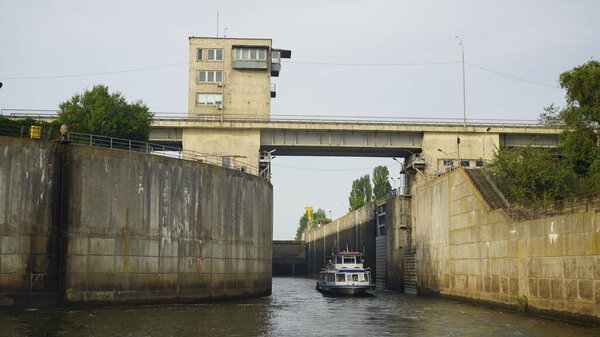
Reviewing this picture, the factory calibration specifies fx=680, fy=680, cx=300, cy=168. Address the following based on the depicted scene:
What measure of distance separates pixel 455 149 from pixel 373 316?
34168mm

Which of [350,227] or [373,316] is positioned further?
[350,227]

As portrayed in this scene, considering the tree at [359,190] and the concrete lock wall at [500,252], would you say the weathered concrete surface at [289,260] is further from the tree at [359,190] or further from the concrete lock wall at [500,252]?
the concrete lock wall at [500,252]

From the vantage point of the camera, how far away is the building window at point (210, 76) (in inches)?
3073

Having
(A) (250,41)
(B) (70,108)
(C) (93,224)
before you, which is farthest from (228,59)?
(C) (93,224)

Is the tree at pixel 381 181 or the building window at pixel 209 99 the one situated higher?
the building window at pixel 209 99

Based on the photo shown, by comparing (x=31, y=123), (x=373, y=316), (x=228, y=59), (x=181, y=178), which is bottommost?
(x=373, y=316)

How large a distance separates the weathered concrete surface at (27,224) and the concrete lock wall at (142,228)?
81 mm

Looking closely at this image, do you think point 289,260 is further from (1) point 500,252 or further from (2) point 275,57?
(1) point 500,252

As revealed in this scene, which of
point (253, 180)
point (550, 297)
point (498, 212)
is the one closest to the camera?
point (550, 297)

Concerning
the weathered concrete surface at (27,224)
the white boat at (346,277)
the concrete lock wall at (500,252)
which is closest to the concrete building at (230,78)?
the white boat at (346,277)

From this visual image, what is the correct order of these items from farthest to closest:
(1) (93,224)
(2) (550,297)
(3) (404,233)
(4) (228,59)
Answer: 1. (4) (228,59)
2. (3) (404,233)
3. (1) (93,224)
4. (2) (550,297)

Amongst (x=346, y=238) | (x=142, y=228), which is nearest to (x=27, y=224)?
(x=142, y=228)

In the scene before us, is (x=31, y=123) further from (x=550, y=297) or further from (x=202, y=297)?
(x=550, y=297)

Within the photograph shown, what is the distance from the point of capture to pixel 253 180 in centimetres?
5347
